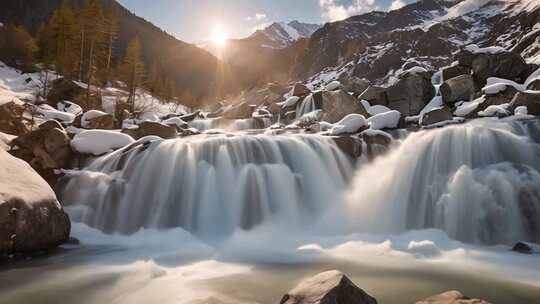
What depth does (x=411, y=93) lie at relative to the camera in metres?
25.4

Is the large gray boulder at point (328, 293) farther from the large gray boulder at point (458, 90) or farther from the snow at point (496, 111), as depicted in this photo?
the large gray boulder at point (458, 90)

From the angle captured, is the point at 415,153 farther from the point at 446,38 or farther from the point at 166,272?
the point at 446,38

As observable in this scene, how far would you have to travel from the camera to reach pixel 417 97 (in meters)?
25.2

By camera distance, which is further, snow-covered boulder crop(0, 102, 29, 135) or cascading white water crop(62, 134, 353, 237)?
snow-covered boulder crop(0, 102, 29, 135)

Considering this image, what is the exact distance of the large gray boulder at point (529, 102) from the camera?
1510 cm

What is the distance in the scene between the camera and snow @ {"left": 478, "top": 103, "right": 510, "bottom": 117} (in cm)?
1603

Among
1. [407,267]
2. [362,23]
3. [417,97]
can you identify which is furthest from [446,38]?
[407,267]

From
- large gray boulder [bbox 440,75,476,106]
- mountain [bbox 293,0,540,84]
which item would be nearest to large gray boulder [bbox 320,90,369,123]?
large gray boulder [bbox 440,75,476,106]

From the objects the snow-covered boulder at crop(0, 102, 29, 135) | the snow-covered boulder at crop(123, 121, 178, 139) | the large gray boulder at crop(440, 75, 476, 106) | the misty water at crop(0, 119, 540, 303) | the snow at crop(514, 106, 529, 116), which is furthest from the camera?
the large gray boulder at crop(440, 75, 476, 106)

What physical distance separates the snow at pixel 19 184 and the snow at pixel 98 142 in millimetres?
4331

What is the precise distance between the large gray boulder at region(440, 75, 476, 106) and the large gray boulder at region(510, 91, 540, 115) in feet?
22.3

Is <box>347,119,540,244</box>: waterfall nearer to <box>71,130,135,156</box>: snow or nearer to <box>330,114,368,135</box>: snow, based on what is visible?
<box>330,114,368,135</box>: snow

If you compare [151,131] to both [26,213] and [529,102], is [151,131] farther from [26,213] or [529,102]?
[529,102]

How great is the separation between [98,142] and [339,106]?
1526 cm
